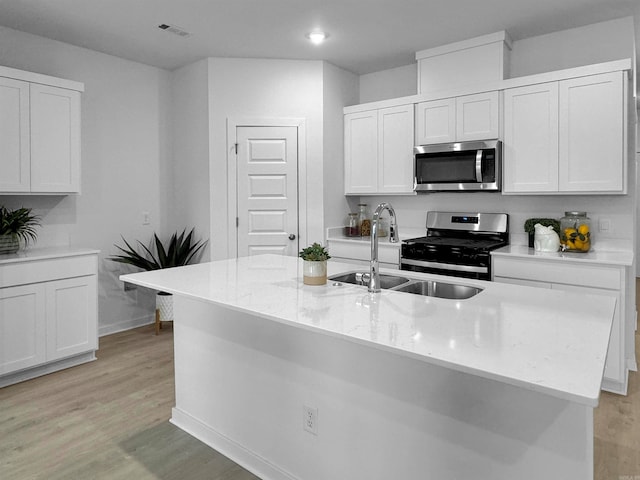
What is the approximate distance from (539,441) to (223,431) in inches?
61.4

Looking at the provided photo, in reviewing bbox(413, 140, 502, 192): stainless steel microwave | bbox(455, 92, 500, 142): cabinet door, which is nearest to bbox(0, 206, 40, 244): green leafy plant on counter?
bbox(413, 140, 502, 192): stainless steel microwave

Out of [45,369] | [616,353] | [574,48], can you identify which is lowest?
[45,369]

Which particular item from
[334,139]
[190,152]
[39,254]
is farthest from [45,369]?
[334,139]

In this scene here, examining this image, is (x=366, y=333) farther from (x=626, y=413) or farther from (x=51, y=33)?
(x=51, y=33)

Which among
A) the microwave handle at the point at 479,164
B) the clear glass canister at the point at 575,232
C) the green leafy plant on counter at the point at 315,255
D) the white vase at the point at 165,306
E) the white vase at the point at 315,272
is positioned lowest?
the white vase at the point at 165,306

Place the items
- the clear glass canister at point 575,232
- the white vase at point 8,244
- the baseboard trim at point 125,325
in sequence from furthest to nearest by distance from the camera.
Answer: the baseboard trim at point 125,325 → the clear glass canister at point 575,232 → the white vase at point 8,244

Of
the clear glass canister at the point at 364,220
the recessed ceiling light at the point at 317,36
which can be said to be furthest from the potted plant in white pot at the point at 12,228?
the clear glass canister at the point at 364,220

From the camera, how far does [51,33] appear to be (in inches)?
144

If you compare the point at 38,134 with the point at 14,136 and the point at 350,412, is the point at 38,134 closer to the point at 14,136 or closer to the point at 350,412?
the point at 14,136

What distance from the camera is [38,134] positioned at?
3389 millimetres

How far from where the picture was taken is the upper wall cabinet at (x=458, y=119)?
Answer: 3.62 meters

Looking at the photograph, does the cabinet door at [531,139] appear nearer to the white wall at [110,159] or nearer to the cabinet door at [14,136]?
the white wall at [110,159]

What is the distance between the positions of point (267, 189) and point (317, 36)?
1.44 meters

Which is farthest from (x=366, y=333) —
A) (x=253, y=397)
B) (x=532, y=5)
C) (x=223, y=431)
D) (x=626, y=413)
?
(x=532, y=5)
